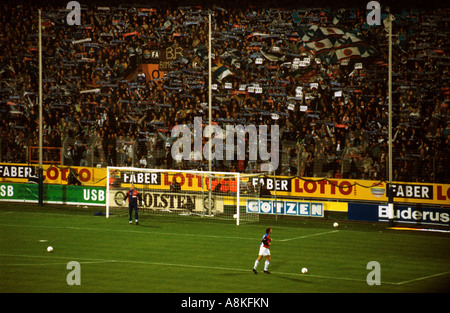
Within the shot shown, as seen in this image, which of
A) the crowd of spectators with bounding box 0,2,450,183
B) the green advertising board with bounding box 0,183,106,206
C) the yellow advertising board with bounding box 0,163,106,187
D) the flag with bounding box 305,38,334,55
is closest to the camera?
the crowd of spectators with bounding box 0,2,450,183

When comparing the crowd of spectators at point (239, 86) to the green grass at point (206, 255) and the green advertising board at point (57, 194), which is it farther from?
the green grass at point (206, 255)

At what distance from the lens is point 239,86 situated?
43406 mm

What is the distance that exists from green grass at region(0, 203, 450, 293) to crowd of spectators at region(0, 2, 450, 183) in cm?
454

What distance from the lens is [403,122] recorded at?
38.1 meters

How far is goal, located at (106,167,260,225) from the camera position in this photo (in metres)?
35.8

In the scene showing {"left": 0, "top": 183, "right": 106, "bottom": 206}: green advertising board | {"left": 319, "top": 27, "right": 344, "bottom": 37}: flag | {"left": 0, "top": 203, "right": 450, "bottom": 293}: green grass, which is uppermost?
{"left": 319, "top": 27, "right": 344, "bottom": 37}: flag

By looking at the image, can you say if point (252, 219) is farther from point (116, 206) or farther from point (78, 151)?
point (78, 151)

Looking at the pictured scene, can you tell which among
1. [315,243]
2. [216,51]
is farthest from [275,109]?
[315,243]

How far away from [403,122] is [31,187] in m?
20.8

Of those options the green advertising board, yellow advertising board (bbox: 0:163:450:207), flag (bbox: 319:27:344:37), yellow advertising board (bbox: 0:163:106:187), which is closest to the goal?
yellow advertising board (bbox: 0:163:450:207)

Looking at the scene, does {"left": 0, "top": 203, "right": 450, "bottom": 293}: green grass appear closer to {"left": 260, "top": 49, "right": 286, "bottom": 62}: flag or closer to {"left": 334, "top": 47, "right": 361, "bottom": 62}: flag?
{"left": 334, "top": 47, "right": 361, "bottom": 62}: flag

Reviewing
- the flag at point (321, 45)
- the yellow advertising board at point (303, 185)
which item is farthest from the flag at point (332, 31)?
the yellow advertising board at point (303, 185)

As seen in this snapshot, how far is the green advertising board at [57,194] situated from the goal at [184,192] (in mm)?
1692

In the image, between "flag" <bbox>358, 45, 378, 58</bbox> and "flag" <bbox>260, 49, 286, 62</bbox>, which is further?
"flag" <bbox>260, 49, 286, 62</bbox>
